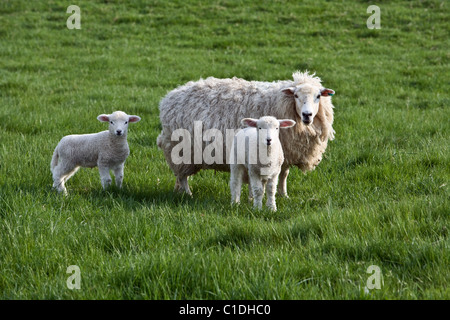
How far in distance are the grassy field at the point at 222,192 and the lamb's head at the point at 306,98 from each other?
30.3 inches

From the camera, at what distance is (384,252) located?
10.7ft

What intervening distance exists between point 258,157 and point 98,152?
1715mm

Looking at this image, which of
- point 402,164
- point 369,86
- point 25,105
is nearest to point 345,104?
point 369,86

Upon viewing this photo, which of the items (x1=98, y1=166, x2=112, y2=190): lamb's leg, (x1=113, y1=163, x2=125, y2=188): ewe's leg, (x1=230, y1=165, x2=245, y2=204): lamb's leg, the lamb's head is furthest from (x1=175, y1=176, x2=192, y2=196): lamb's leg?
the lamb's head

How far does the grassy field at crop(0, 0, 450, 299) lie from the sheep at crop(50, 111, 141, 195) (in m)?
0.19

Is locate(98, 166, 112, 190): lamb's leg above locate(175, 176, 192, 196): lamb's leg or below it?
above

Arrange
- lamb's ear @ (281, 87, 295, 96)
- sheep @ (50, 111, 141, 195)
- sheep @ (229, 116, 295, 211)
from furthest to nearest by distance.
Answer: lamb's ear @ (281, 87, 295, 96) → sheep @ (50, 111, 141, 195) → sheep @ (229, 116, 295, 211)

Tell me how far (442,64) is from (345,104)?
4.14 metres

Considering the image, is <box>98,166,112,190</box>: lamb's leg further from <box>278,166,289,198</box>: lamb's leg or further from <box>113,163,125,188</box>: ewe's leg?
<box>278,166,289,198</box>: lamb's leg

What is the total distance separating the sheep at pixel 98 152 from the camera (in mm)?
5109

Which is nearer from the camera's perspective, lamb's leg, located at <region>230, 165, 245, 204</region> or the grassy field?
the grassy field

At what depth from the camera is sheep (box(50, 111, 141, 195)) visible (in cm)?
511
